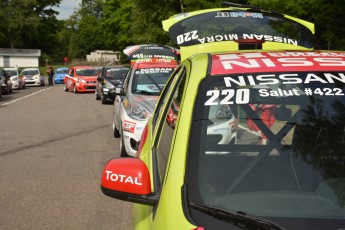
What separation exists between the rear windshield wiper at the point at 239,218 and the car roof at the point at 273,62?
770 millimetres

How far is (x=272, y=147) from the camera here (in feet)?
8.94

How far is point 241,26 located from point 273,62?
3395mm

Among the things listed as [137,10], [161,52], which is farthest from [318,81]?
[137,10]

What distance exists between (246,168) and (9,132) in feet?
38.4

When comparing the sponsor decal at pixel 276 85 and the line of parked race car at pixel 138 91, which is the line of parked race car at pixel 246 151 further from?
the line of parked race car at pixel 138 91

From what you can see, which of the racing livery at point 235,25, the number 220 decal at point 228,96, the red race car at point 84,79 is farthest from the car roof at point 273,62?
the red race car at point 84,79

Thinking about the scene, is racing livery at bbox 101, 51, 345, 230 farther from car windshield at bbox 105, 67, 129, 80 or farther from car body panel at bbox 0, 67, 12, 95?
car body panel at bbox 0, 67, 12, 95

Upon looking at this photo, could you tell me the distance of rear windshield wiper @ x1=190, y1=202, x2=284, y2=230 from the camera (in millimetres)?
2145

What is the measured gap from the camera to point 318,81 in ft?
9.21

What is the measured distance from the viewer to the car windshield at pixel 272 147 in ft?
7.86

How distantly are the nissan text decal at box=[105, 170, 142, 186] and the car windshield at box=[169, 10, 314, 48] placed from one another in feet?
11.6

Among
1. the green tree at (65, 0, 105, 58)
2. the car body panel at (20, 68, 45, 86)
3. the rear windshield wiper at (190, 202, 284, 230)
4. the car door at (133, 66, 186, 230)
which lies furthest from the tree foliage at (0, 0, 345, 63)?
the rear windshield wiper at (190, 202, 284, 230)

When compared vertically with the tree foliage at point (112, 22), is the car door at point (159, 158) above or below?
below

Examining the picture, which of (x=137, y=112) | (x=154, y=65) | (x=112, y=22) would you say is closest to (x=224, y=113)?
(x=137, y=112)
